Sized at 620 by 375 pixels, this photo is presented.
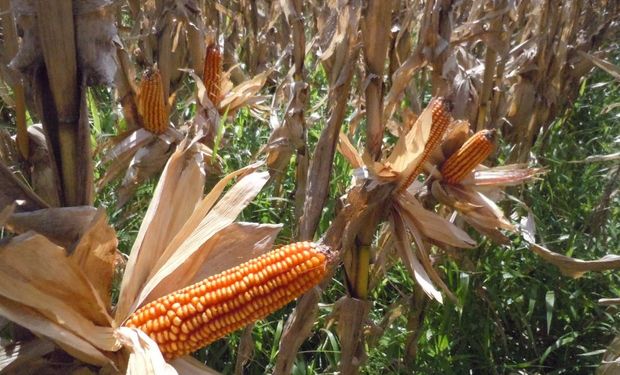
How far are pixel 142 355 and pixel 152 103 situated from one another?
1.62 metres

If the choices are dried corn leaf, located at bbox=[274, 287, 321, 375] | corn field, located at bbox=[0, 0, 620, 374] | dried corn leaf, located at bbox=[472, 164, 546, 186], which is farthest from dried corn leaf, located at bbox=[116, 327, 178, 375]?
A: dried corn leaf, located at bbox=[472, 164, 546, 186]

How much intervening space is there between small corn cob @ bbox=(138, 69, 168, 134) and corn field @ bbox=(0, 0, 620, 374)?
0.01m

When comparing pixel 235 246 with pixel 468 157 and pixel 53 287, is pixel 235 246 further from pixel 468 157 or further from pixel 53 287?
pixel 468 157

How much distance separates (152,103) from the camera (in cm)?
268

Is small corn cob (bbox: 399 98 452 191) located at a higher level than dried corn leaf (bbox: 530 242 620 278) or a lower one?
higher

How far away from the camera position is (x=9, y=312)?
119cm

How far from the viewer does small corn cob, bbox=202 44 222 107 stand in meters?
2.87

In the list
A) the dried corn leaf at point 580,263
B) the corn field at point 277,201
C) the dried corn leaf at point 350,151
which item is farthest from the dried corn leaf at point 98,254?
the dried corn leaf at point 580,263

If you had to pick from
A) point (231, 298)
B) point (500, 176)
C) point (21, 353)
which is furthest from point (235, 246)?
point (500, 176)

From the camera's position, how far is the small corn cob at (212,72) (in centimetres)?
Answer: 287

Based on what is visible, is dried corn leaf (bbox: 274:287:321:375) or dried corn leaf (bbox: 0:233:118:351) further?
dried corn leaf (bbox: 274:287:321:375)

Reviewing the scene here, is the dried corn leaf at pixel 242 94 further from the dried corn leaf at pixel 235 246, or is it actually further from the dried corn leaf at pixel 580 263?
the dried corn leaf at pixel 235 246

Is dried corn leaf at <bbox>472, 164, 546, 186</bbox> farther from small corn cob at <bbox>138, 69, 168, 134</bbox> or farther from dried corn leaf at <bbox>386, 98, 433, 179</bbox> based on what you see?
small corn cob at <bbox>138, 69, 168, 134</bbox>

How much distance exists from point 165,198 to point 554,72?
2.70 m
